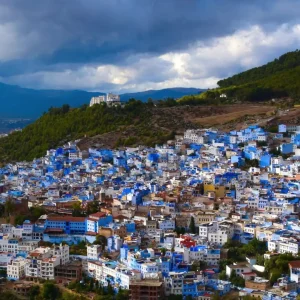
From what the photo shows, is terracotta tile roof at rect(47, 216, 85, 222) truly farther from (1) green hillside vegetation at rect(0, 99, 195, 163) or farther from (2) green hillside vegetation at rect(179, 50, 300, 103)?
(2) green hillside vegetation at rect(179, 50, 300, 103)

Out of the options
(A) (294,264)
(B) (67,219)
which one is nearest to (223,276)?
(A) (294,264)

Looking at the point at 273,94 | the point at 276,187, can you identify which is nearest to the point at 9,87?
the point at 273,94

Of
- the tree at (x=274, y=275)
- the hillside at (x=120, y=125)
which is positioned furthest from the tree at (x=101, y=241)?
the hillside at (x=120, y=125)

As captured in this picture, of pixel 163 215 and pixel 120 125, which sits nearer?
pixel 163 215

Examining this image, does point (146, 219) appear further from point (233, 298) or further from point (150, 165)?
point (150, 165)

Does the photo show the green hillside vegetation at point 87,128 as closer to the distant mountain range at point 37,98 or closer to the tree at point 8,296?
the tree at point 8,296

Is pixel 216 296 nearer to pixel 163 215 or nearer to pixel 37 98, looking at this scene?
pixel 163 215
